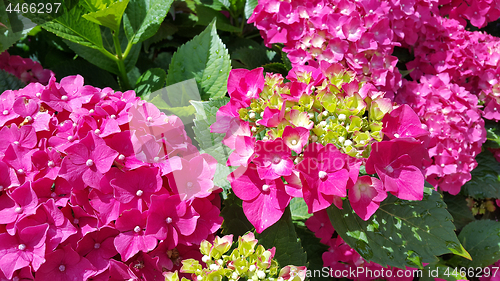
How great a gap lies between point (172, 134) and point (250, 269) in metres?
0.38

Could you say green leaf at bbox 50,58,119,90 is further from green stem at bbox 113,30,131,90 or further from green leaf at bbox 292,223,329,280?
green leaf at bbox 292,223,329,280

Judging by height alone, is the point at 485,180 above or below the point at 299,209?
below

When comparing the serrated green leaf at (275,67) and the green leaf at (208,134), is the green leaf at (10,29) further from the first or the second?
the serrated green leaf at (275,67)

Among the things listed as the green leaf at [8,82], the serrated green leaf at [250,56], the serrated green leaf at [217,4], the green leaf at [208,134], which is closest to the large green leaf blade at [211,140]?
the green leaf at [208,134]

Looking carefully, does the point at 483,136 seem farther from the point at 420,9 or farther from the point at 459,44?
the point at 420,9

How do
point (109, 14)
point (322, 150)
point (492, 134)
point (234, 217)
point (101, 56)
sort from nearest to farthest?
point (322, 150) < point (234, 217) < point (109, 14) < point (101, 56) < point (492, 134)

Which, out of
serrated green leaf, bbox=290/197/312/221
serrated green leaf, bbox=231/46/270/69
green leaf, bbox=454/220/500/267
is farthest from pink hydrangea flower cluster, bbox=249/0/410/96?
green leaf, bbox=454/220/500/267

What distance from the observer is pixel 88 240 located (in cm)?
66

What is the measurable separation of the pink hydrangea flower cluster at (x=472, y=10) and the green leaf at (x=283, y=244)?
4.16ft

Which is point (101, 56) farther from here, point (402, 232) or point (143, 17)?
point (402, 232)

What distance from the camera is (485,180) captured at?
1404 mm

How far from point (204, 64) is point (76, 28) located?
1.34ft

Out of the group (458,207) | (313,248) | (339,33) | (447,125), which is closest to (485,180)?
(458,207)

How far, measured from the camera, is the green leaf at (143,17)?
1.08m
